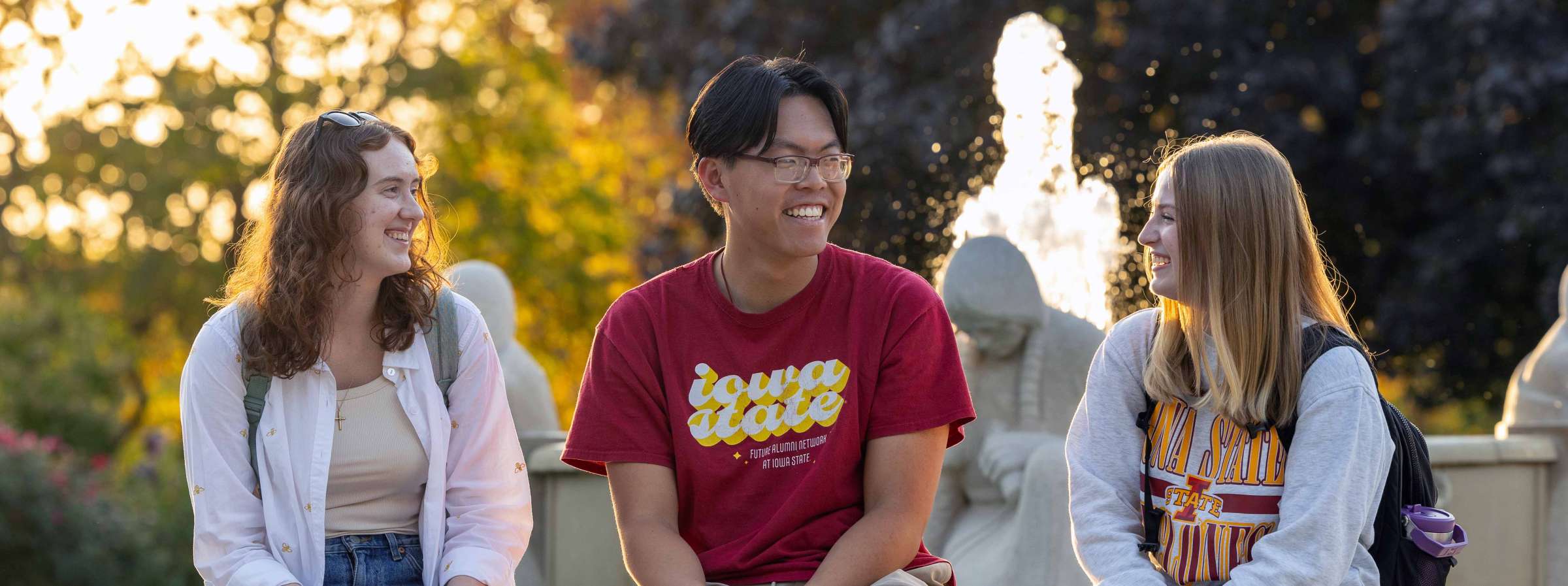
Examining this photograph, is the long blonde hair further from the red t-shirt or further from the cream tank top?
the cream tank top

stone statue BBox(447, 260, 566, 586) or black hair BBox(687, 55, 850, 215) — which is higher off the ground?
black hair BBox(687, 55, 850, 215)

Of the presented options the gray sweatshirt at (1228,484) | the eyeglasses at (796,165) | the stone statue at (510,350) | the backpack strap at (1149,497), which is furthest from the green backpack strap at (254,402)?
the stone statue at (510,350)

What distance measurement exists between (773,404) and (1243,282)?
2.89 ft

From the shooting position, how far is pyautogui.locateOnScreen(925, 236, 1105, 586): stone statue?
4.36 meters

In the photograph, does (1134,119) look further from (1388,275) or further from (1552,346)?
(1552,346)

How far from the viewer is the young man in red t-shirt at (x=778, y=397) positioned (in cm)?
306

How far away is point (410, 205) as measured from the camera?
3355mm

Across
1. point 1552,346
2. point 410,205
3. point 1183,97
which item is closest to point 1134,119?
point 1183,97

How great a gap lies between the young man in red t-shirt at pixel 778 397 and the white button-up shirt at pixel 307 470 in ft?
0.91

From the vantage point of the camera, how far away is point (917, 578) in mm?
3121

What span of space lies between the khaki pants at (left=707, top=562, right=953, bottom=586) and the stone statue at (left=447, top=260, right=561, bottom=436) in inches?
112

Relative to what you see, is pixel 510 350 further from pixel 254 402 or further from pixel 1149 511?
pixel 1149 511

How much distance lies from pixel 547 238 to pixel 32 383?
773 centimetres

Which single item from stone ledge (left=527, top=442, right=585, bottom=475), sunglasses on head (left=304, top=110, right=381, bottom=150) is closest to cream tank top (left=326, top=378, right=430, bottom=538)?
sunglasses on head (left=304, top=110, right=381, bottom=150)
